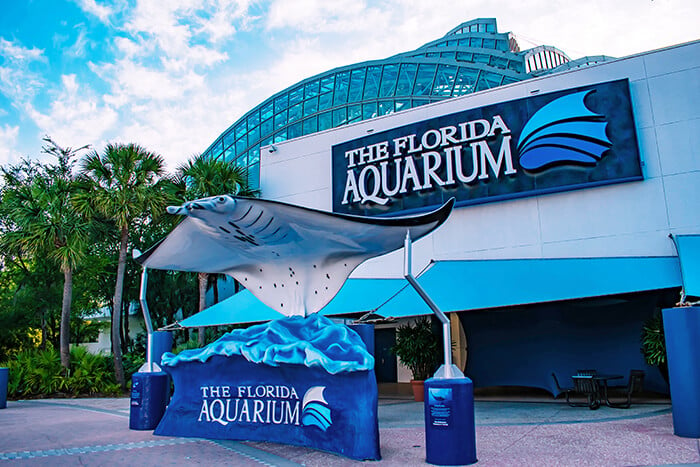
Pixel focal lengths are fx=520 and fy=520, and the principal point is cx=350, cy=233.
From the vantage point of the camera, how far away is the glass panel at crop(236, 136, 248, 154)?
3459 centimetres

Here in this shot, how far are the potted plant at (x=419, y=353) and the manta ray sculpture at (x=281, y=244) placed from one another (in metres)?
6.17

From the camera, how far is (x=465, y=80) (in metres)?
29.3

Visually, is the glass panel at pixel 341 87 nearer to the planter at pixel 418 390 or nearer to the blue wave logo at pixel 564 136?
the blue wave logo at pixel 564 136

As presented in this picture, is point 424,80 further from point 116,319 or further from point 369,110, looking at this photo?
point 116,319

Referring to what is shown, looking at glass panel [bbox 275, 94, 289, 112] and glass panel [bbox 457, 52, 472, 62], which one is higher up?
glass panel [bbox 457, 52, 472, 62]

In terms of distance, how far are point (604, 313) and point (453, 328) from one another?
4.49 metres

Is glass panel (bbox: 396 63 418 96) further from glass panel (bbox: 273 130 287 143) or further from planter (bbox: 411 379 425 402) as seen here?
planter (bbox: 411 379 425 402)

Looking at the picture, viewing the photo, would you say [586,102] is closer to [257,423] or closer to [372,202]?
[372,202]

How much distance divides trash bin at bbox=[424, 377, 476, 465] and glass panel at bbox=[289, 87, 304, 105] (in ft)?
97.5

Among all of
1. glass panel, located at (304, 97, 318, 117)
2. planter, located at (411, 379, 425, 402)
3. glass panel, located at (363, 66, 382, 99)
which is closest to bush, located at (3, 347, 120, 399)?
planter, located at (411, 379, 425, 402)

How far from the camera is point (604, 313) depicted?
44.8 ft

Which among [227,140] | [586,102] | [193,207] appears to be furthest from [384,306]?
[227,140]

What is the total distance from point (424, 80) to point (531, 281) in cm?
2098

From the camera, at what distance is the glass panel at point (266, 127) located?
33719 millimetres
